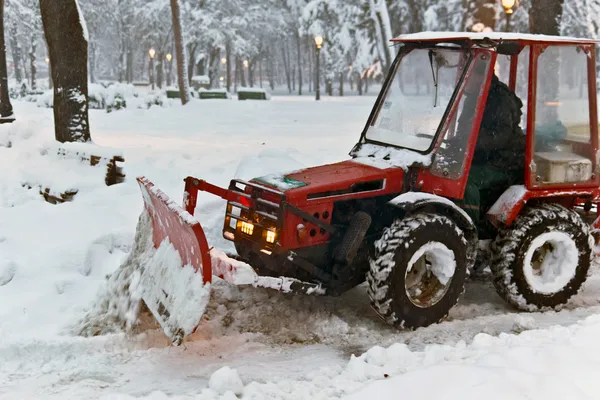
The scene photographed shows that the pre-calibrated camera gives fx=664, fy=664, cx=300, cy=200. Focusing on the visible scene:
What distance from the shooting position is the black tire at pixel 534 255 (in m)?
5.76

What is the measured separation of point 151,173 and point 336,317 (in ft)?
18.8

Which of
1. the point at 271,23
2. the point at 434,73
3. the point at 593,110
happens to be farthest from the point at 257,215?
the point at 271,23

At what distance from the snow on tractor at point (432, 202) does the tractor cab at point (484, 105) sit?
1 centimetres

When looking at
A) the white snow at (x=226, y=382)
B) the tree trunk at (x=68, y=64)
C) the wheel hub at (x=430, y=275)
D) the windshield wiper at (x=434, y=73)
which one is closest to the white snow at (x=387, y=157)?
the windshield wiper at (x=434, y=73)

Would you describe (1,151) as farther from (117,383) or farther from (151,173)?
(117,383)

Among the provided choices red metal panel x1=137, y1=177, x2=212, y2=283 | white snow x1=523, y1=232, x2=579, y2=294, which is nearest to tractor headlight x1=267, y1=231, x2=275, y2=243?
red metal panel x1=137, y1=177, x2=212, y2=283

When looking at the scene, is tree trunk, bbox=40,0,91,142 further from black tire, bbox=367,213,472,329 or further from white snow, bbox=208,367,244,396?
white snow, bbox=208,367,244,396

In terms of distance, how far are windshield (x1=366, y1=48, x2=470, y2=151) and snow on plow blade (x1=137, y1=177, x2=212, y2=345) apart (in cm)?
211

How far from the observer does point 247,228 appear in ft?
18.1

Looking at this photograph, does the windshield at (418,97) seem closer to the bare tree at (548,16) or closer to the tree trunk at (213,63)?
the bare tree at (548,16)

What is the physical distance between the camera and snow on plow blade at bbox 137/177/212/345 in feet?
15.1

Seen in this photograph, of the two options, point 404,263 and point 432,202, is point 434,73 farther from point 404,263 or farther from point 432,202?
point 404,263

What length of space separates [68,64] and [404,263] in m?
8.04

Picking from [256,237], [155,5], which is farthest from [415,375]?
[155,5]
